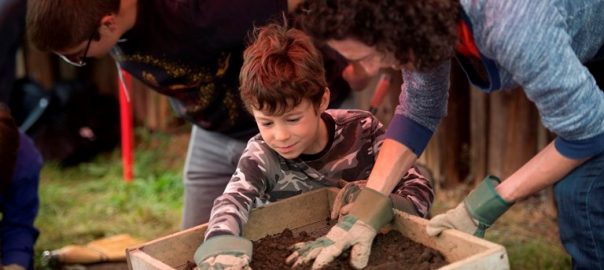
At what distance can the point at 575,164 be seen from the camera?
2.17 meters

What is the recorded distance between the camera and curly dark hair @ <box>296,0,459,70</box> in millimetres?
2033

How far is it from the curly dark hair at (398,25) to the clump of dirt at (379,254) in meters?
0.54

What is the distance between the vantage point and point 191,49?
10.3ft

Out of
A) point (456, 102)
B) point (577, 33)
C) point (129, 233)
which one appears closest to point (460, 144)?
point (456, 102)

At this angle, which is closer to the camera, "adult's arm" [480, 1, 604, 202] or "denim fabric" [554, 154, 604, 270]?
"adult's arm" [480, 1, 604, 202]

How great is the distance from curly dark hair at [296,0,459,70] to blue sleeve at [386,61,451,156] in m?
0.44

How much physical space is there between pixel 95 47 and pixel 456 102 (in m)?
2.19

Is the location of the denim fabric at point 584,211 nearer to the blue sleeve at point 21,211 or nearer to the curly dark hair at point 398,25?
the curly dark hair at point 398,25

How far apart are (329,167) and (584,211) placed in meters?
0.84

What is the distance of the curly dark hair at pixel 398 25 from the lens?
80.0 inches

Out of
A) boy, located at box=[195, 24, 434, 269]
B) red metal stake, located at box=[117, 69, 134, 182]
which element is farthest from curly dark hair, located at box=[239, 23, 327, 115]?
red metal stake, located at box=[117, 69, 134, 182]

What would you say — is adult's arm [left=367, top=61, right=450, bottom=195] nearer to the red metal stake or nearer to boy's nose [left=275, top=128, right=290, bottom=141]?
boy's nose [left=275, top=128, right=290, bottom=141]

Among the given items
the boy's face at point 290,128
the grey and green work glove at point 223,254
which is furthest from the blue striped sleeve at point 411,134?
the grey and green work glove at point 223,254

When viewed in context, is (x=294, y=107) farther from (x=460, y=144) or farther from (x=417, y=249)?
(x=460, y=144)
